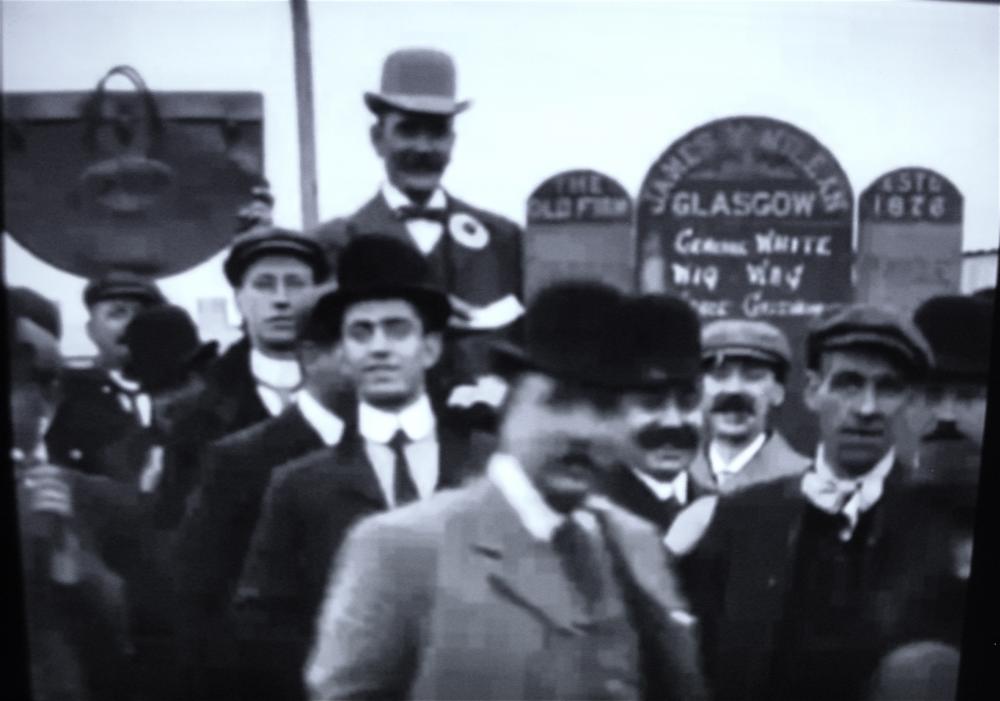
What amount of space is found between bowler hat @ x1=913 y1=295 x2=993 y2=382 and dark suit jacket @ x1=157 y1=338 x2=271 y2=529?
1.55 metres

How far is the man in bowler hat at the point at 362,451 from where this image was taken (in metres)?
2.63

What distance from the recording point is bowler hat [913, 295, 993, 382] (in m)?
2.88

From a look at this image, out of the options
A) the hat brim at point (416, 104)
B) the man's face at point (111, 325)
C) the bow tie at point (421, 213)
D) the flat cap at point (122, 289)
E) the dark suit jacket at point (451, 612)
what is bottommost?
the dark suit jacket at point (451, 612)

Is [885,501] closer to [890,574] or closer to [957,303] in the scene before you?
[890,574]

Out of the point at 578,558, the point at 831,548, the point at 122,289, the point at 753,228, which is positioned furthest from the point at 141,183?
the point at 831,548

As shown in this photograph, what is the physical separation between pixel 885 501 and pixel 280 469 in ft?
4.62

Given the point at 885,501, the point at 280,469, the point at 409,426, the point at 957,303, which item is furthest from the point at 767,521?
the point at 280,469

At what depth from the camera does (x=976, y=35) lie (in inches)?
111

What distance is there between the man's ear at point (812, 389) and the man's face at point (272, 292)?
115 centimetres

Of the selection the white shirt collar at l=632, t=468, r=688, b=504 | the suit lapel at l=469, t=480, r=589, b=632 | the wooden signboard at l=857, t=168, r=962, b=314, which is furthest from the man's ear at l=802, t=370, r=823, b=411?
the suit lapel at l=469, t=480, r=589, b=632

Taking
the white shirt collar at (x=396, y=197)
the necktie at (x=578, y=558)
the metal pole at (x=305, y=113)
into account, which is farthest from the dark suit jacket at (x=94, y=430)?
the necktie at (x=578, y=558)

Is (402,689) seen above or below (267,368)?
below

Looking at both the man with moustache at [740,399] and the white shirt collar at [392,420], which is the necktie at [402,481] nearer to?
the white shirt collar at [392,420]

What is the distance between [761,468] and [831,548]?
0.88 feet
